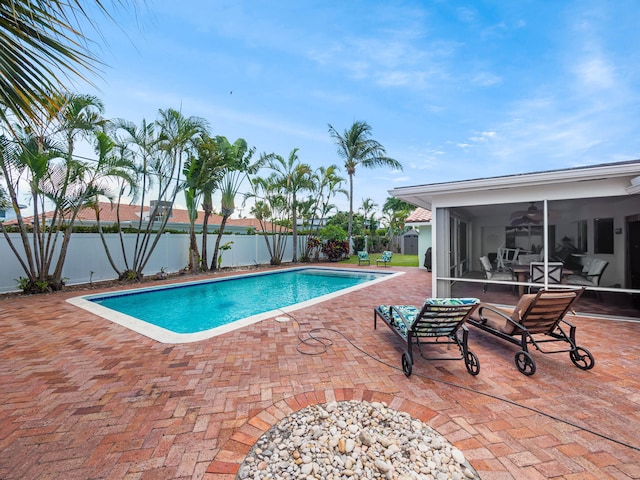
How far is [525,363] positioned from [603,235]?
757 cm

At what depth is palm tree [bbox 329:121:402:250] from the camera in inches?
854

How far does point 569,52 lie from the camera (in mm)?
9484

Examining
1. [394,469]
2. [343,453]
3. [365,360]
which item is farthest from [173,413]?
[365,360]

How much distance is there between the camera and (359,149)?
21734mm

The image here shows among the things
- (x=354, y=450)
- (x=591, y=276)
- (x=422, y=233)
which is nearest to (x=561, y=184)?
(x=591, y=276)

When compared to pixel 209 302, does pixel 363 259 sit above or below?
above

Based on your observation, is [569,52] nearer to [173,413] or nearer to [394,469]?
[394,469]

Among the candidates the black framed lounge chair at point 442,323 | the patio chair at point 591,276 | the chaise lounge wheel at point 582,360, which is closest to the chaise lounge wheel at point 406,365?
the black framed lounge chair at point 442,323

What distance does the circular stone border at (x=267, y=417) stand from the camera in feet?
7.39

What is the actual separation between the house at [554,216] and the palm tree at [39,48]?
269 inches

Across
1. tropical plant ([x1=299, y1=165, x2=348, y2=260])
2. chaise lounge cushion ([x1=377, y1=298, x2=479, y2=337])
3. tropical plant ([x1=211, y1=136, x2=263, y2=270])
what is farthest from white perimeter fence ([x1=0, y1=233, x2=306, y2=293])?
chaise lounge cushion ([x1=377, y1=298, x2=479, y2=337])

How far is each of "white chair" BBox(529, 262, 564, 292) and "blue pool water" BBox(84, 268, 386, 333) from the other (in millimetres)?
6446

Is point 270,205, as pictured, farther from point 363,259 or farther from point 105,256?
point 105,256

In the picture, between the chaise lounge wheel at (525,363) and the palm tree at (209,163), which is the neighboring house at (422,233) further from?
the chaise lounge wheel at (525,363)
